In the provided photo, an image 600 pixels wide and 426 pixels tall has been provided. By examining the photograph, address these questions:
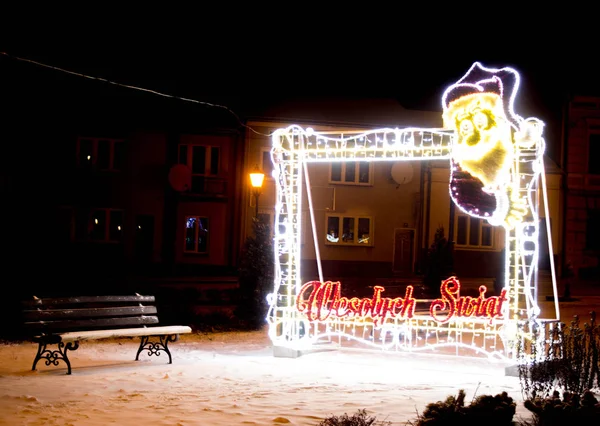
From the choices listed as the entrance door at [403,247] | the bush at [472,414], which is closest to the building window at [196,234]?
the entrance door at [403,247]

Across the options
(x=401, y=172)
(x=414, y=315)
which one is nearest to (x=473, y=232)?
(x=401, y=172)

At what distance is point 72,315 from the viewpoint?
37.3 feet

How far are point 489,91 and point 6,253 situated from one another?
58.3 feet

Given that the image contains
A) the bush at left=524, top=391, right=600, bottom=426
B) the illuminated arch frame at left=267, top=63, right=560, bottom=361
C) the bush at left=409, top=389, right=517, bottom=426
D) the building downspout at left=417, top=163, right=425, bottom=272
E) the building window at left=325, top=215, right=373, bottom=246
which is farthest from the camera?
the building downspout at left=417, top=163, right=425, bottom=272

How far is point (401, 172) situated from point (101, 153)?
12.8 m

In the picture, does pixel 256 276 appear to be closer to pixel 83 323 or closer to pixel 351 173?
pixel 83 323

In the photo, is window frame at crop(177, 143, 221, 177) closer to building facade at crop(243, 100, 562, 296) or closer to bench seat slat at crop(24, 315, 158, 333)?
building facade at crop(243, 100, 562, 296)

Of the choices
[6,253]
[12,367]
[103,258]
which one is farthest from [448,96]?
[103,258]

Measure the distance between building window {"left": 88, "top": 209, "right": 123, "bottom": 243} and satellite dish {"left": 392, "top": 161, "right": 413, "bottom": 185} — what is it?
11.7 m

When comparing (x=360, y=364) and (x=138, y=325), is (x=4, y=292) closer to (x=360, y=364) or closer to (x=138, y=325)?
(x=138, y=325)

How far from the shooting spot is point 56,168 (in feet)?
111

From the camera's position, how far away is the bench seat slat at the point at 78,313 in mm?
10869

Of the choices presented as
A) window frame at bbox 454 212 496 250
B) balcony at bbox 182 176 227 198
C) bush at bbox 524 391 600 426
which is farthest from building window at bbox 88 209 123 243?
bush at bbox 524 391 600 426

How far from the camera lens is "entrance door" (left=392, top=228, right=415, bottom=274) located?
34.5 m
